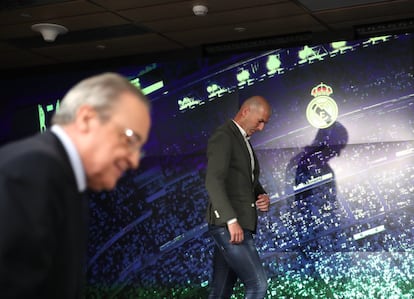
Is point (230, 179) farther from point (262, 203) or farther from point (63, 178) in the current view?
point (63, 178)

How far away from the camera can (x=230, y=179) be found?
382cm

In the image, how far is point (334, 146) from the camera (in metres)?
5.21

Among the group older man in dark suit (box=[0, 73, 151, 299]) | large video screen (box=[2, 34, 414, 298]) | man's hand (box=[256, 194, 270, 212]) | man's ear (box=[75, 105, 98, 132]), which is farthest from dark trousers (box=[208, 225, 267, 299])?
man's ear (box=[75, 105, 98, 132])

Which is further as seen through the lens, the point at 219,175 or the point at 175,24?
the point at 175,24

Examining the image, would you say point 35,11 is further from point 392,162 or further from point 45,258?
point 45,258

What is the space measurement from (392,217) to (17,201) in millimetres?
4291

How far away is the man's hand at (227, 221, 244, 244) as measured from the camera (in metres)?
3.62

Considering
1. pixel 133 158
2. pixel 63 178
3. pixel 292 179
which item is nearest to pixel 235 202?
pixel 292 179

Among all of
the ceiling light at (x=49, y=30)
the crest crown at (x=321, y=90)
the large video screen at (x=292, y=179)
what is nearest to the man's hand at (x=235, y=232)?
the large video screen at (x=292, y=179)

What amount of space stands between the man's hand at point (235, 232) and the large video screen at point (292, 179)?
5.50 feet

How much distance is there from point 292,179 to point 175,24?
1479mm

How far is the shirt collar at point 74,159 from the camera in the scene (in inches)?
45.3

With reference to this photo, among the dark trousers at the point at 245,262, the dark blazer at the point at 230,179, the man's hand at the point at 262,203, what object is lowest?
the dark trousers at the point at 245,262

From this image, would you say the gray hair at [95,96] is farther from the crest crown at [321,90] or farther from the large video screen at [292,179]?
the crest crown at [321,90]
